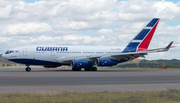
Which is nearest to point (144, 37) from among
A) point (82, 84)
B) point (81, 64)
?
point (81, 64)

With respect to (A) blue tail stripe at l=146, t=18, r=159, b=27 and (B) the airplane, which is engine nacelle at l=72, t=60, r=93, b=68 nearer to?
(B) the airplane

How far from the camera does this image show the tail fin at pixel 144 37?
45.9m

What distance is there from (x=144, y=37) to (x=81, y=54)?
1225 centimetres

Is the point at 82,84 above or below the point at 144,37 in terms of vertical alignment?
below

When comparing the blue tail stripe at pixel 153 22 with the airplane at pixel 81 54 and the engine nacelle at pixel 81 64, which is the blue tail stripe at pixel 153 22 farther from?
the engine nacelle at pixel 81 64

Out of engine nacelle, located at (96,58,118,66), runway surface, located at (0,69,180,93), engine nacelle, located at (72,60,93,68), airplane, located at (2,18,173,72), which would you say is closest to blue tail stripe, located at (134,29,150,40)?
airplane, located at (2,18,173,72)

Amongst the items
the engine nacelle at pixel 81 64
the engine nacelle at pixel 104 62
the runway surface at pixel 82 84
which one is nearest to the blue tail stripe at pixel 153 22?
the engine nacelle at pixel 104 62

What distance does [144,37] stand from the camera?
151 feet

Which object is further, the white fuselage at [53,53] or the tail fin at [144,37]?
the tail fin at [144,37]

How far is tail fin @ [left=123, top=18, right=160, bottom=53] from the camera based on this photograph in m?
45.9

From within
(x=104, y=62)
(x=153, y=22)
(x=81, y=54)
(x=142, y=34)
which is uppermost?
(x=153, y=22)

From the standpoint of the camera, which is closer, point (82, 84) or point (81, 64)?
point (82, 84)

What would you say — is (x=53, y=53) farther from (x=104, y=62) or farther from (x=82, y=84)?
(x=82, y=84)

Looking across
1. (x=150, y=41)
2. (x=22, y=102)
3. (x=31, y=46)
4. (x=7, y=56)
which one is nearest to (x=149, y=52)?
(x=150, y=41)
